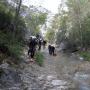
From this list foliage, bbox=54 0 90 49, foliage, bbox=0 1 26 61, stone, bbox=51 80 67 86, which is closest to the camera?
stone, bbox=51 80 67 86

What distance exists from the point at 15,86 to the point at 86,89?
3.54m

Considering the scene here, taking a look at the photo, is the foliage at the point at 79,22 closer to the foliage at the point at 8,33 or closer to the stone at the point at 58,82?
the foliage at the point at 8,33

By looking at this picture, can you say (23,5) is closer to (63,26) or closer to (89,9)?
(89,9)

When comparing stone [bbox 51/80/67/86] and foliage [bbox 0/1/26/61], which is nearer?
stone [bbox 51/80/67/86]

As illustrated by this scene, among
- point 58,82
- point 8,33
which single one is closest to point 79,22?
point 8,33

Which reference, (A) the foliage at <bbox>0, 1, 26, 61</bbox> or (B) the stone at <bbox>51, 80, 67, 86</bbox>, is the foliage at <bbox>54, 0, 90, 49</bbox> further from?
(B) the stone at <bbox>51, 80, 67, 86</bbox>

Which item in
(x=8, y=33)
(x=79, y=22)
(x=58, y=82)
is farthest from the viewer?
(x=79, y=22)

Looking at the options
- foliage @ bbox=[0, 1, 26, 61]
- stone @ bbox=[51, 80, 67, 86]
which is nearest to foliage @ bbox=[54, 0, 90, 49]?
foliage @ bbox=[0, 1, 26, 61]

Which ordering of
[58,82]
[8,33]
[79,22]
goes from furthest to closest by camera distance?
[79,22] → [8,33] → [58,82]

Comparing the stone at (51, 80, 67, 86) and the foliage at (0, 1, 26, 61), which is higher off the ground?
the foliage at (0, 1, 26, 61)

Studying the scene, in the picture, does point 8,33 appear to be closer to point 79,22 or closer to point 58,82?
point 58,82

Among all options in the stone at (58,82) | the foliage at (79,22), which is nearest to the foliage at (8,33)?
the stone at (58,82)

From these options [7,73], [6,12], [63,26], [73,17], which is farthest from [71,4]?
[7,73]

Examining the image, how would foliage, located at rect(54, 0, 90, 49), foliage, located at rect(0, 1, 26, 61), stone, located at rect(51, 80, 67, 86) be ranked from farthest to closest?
foliage, located at rect(54, 0, 90, 49)
foliage, located at rect(0, 1, 26, 61)
stone, located at rect(51, 80, 67, 86)
